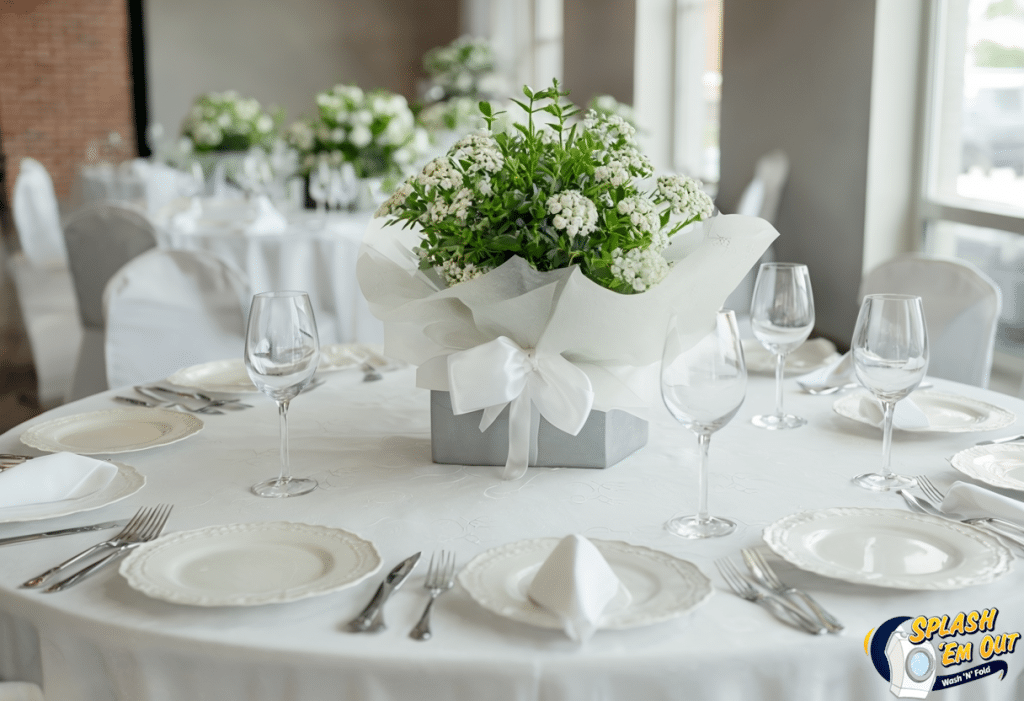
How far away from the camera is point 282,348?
1202 millimetres

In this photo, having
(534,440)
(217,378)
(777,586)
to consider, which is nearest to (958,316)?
(534,440)

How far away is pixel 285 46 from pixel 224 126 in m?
6.66

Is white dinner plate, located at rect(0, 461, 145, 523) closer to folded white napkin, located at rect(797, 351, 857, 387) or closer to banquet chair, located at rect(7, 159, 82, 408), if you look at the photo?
folded white napkin, located at rect(797, 351, 857, 387)

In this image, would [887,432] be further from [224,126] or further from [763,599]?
[224,126]

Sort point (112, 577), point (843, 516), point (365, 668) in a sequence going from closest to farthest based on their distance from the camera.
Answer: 1. point (365, 668)
2. point (112, 577)
3. point (843, 516)

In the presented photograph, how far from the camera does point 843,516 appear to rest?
3.51 feet

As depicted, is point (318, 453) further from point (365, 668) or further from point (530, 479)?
point (365, 668)

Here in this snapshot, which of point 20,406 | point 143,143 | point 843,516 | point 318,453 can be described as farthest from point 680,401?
point 143,143

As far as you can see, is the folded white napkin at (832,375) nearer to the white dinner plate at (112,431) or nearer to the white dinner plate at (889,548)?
the white dinner plate at (889,548)

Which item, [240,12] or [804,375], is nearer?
[804,375]

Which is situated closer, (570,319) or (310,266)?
(570,319)

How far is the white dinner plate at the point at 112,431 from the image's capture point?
4.59 ft

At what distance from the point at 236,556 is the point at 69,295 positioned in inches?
161

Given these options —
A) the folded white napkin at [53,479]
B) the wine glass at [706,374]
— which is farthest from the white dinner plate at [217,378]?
the wine glass at [706,374]
